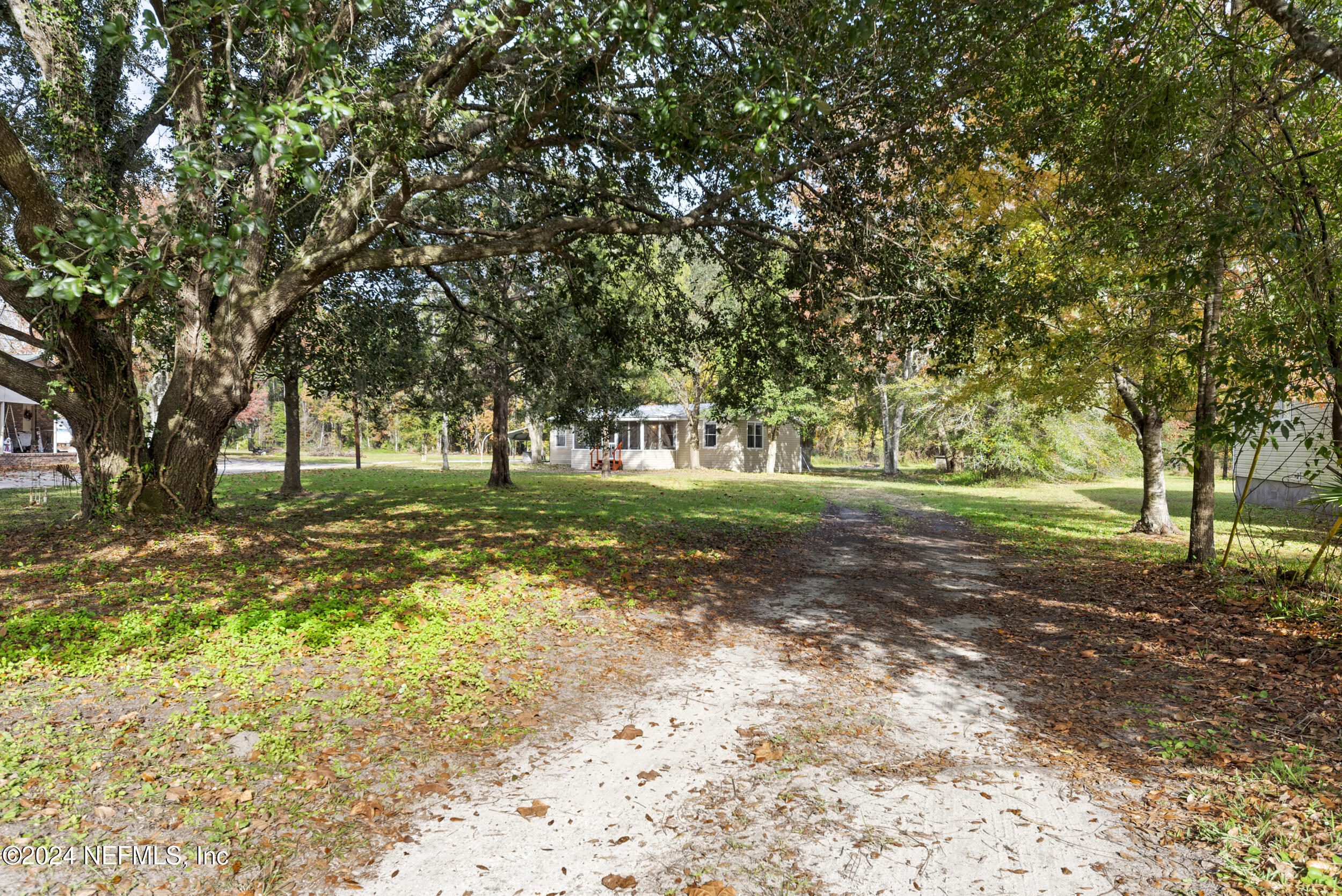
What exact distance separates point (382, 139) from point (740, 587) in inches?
253

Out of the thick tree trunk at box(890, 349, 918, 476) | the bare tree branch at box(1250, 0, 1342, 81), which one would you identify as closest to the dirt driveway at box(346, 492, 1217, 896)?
the bare tree branch at box(1250, 0, 1342, 81)

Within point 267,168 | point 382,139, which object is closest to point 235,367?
point 267,168

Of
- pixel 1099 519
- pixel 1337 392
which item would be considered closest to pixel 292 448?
pixel 1337 392

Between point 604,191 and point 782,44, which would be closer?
point 782,44

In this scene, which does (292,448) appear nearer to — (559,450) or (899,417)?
(559,450)

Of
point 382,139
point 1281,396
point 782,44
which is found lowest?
point 1281,396

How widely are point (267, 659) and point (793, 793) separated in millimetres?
4106

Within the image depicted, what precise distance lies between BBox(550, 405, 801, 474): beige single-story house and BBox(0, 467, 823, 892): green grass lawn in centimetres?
2372

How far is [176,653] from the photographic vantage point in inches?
190

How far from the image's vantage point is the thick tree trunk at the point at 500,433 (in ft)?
61.4

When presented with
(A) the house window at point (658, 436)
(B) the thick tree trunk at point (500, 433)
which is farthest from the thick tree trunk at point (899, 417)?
(B) the thick tree trunk at point (500, 433)

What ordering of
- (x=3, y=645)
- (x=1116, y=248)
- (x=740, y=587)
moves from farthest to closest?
(x=740, y=587) < (x=1116, y=248) < (x=3, y=645)

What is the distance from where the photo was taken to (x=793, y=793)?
336cm

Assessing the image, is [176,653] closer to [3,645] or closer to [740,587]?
[3,645]
